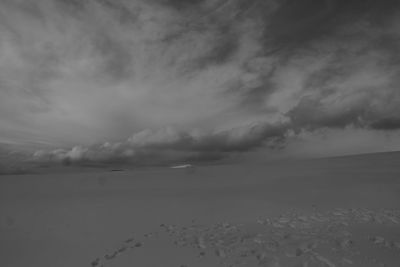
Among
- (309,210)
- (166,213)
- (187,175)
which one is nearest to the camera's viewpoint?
(309,210)

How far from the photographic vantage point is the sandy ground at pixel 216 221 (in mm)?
5048

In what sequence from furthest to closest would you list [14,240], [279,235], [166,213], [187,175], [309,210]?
1. [187,175]
2. [166,213]
3. [309,210]
4. [14,240]
5. [279,235]

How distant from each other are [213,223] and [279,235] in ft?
7.35

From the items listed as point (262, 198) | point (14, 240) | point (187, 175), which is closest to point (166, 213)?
point (262, 198)

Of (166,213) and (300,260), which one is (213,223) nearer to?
(166,213)

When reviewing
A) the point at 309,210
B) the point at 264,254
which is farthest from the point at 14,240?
the point at 309,210

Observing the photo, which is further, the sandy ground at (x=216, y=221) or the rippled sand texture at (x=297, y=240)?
the sandy ground at (x=216, y=221)

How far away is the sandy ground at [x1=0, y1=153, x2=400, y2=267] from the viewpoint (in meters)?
5.05

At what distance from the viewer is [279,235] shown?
580cm

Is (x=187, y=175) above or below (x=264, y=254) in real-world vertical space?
above

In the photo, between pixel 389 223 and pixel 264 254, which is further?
pixel 389 223

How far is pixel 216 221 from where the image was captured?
7.34 m

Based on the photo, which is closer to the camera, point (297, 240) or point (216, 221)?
point (297, 240)

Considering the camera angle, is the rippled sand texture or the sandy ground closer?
the rippled sand texture
